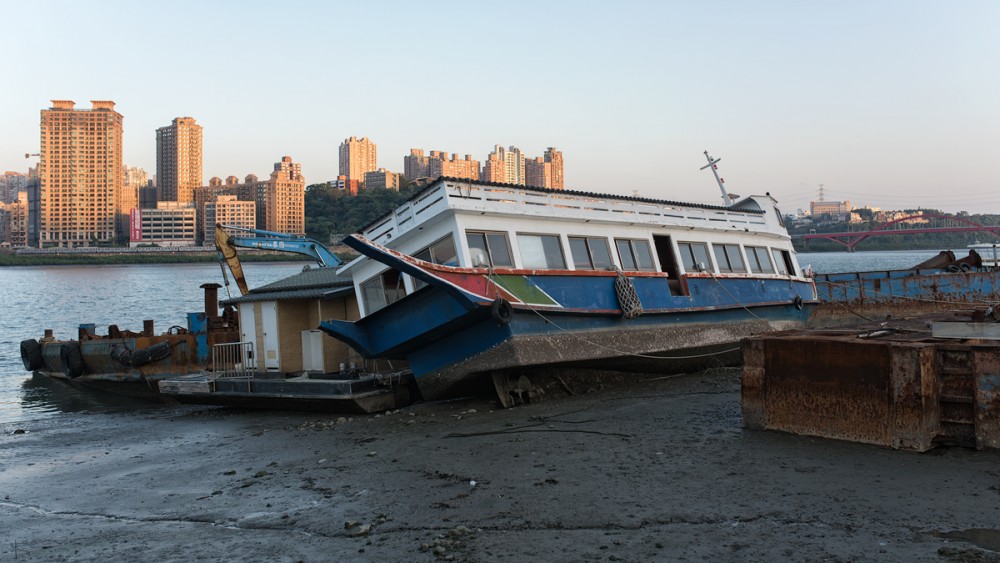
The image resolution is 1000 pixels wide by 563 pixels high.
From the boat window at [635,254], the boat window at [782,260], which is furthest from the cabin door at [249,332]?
the boat window at [782,260]

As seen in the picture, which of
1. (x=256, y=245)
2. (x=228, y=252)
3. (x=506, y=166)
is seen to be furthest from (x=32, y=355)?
(x=506, y=166)

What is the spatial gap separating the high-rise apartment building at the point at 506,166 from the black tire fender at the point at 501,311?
92597 millimetres

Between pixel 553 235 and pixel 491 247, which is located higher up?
pixel 553 235

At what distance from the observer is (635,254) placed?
15.8 meters

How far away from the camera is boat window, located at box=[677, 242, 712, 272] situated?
55.4ft

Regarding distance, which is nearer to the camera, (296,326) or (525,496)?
(525,496)

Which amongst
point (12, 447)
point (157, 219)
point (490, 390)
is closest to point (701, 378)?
point (490, 390)

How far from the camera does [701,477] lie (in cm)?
841

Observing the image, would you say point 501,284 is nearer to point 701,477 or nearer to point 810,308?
point 701,477

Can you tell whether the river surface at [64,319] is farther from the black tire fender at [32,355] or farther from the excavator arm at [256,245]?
the excavator arm at [256,245]

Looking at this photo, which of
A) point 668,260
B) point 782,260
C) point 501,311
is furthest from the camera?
point 782,260

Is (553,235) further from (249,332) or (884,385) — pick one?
(249,332)

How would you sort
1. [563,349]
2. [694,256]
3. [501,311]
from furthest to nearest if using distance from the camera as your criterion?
[694,256], [563,349], [501,311]

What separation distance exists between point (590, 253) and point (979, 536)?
29.8 feet
